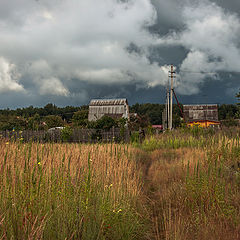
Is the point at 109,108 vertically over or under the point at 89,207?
over

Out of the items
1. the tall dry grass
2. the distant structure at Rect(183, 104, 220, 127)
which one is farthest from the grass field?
the distant structure at Rect(183, 104, 220, 127)

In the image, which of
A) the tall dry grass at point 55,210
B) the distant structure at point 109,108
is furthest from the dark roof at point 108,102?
the tall dry grass at point 55,210

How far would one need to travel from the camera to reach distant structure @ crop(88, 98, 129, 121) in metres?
33.6

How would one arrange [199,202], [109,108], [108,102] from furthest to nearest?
1. [108,102]
2. [109,108]
3. [199,202]

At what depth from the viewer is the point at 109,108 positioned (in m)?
34.0

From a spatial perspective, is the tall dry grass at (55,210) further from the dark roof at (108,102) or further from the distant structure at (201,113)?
the distant structure at (201,113)

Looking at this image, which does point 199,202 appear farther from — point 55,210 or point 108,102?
point 108,102

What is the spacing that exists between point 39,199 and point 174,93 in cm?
2142

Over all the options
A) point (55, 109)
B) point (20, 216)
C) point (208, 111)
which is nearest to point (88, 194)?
point (20, 216)

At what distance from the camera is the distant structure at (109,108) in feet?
110

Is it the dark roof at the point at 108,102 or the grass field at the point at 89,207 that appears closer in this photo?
the grass field at the point at 89,207

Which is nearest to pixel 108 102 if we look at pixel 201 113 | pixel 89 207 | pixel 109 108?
pixel 109 108

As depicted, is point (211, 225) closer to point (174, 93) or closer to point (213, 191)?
point (213, 191)

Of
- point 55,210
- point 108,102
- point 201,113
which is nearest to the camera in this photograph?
point 55,210
